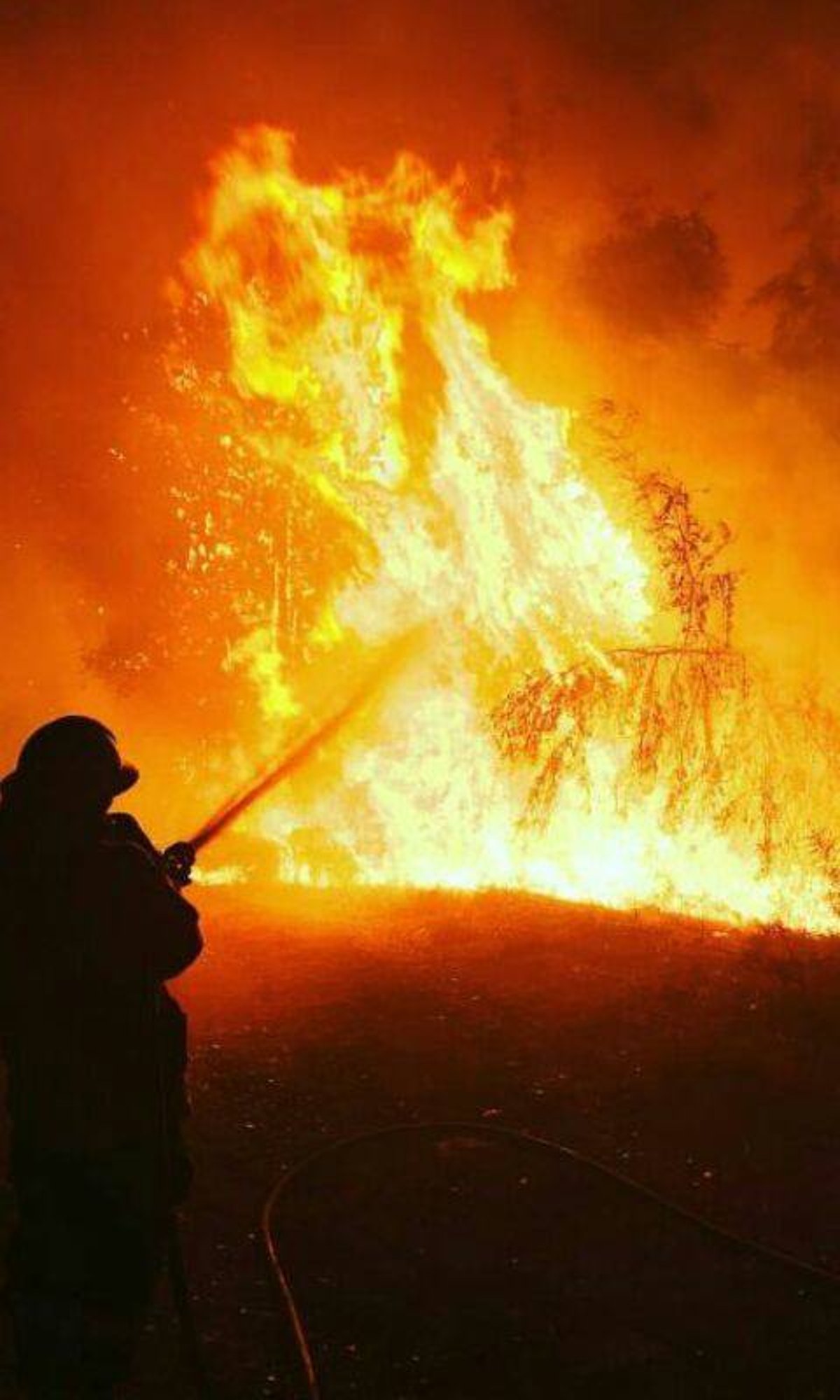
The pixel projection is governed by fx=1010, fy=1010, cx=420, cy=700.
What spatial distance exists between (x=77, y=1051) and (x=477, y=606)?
35.2 ft

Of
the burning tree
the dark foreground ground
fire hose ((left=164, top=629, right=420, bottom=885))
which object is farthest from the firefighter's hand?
the burning tree

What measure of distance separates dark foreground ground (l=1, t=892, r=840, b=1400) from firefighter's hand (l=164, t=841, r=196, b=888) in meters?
2.02

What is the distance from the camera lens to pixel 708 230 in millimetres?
14648

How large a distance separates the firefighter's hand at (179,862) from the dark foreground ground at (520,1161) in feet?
6.64

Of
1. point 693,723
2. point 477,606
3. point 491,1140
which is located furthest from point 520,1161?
point 477,606

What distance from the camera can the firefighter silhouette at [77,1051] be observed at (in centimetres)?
342

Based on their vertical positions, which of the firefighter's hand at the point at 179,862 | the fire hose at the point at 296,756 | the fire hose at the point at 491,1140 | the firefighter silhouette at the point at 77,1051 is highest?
the fire hose at the point at 296,756

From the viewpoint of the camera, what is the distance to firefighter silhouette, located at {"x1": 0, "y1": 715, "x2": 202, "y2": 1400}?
3422mm

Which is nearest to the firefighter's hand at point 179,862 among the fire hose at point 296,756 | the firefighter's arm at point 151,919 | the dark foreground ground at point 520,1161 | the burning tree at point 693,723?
the fire hose at point 296,756

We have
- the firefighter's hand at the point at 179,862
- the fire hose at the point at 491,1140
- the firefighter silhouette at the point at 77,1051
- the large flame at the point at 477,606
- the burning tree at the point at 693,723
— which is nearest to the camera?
the firefighter silhouette at the point at 77,1051

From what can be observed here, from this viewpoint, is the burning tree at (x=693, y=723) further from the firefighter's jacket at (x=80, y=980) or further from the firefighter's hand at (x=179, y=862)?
the firefighter's jacket at (x=80, y=980)

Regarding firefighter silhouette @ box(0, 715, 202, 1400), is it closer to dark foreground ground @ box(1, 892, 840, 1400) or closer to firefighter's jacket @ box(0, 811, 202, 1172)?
firefighter's jacket @ box(0, 811, 202, 1172)

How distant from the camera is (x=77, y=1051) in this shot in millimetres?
3453

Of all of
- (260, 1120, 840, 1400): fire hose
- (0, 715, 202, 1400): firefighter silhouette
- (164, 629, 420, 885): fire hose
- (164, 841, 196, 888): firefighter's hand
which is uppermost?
(164, 629, 420, 885): fire hose
